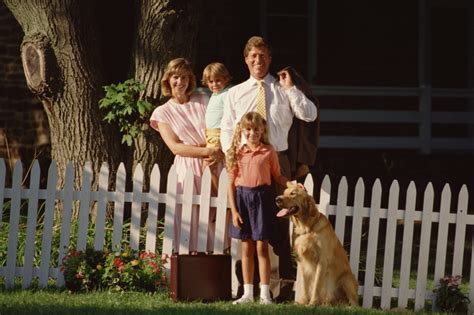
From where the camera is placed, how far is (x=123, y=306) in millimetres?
8164

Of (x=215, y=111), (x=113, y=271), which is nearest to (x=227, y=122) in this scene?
(x=215, y=111)

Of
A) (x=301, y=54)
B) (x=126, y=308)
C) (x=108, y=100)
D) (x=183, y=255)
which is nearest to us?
(x=126, y=308)

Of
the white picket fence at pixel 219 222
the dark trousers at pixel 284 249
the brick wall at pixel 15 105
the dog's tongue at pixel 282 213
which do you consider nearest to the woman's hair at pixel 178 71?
the white picket fence at pixel 219 222

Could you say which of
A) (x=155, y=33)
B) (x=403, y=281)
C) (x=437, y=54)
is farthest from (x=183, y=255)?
(x=437, y=54)

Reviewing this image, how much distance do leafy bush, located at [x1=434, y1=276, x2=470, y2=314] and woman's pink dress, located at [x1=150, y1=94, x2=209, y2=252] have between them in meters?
2.04

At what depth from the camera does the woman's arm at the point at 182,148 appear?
9.09 meters

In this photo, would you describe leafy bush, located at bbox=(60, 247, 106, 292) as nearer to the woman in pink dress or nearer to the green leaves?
the woman in pink dress

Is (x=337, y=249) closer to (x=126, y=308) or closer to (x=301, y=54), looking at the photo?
(x=126, y=308)

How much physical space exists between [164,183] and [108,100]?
1084mm

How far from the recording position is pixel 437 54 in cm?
1712

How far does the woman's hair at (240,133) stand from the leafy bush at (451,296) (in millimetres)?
1849

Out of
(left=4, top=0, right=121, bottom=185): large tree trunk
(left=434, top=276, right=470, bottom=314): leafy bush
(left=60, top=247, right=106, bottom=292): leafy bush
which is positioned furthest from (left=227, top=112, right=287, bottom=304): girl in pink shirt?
(left=4, top=0, right=121, bottom=185): large tree trunk

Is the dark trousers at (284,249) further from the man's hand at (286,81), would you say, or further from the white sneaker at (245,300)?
the man's hand at (286,81)

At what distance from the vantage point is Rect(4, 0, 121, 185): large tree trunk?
1043 centimetres
